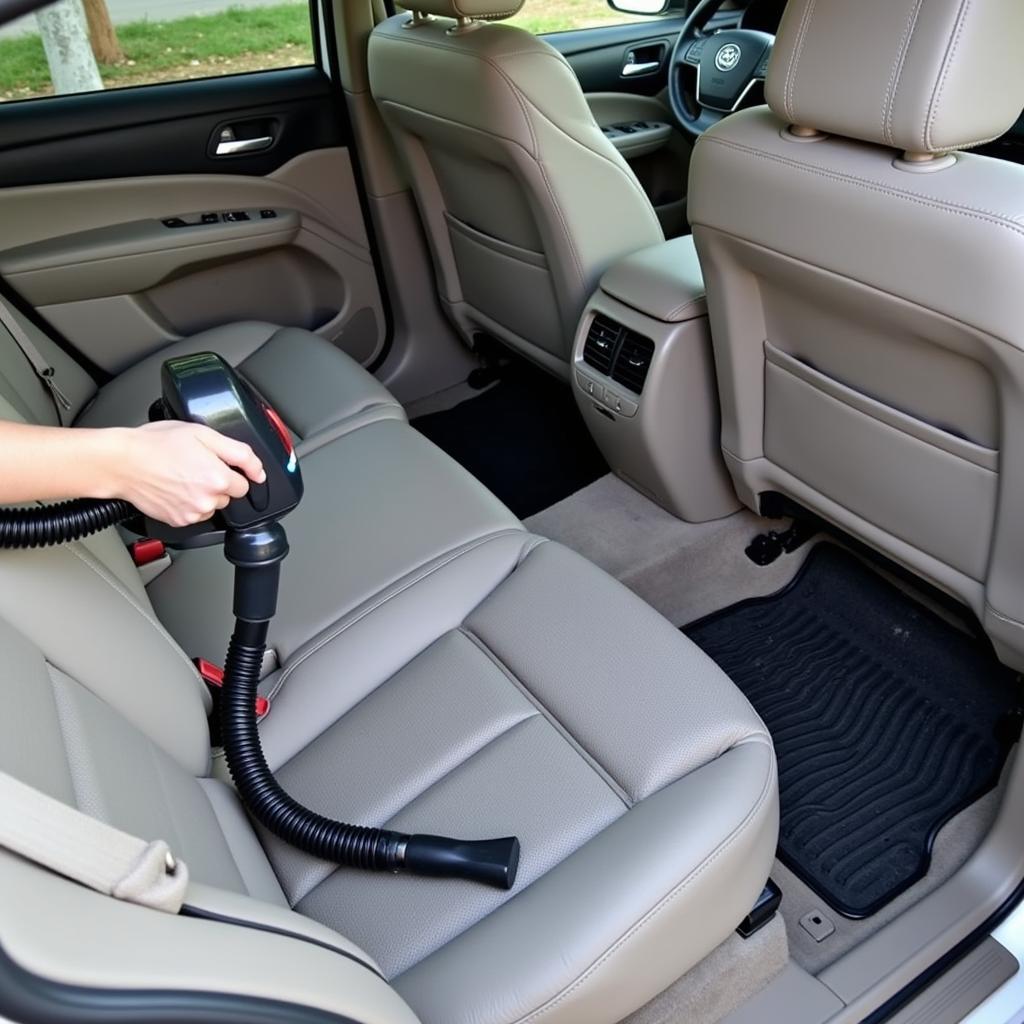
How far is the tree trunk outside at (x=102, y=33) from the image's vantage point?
2031mm

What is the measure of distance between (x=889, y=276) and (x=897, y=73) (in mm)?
→ 215

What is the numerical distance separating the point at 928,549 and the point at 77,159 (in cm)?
185

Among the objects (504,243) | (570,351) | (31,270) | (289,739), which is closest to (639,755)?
(289,739)

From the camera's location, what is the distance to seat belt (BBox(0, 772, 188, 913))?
0.62 m

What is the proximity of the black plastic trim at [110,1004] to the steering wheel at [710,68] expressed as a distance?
7.69 feet

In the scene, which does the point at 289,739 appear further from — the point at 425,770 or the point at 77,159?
the point at 77,159

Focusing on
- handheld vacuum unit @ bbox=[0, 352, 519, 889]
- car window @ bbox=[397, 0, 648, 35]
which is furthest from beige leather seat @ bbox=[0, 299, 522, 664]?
car window @ bbox=[397, 0, 648, 35]

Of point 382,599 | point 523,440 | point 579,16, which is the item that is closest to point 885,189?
point 382,599

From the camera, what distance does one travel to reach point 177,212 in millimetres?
2297

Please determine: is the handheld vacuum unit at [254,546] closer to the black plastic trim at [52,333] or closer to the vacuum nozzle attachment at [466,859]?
the vacuum nozzle attachment at [466,859]

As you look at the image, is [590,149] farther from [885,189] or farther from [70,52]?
[70,52]

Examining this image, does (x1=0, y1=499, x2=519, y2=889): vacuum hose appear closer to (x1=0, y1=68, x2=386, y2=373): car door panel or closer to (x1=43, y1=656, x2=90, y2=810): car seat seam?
(x1=43, y1=656, x2=90, y2=810): car seat seam

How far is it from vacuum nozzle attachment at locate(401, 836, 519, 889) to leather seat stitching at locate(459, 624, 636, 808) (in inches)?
5.0

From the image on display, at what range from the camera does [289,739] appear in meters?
1.28
